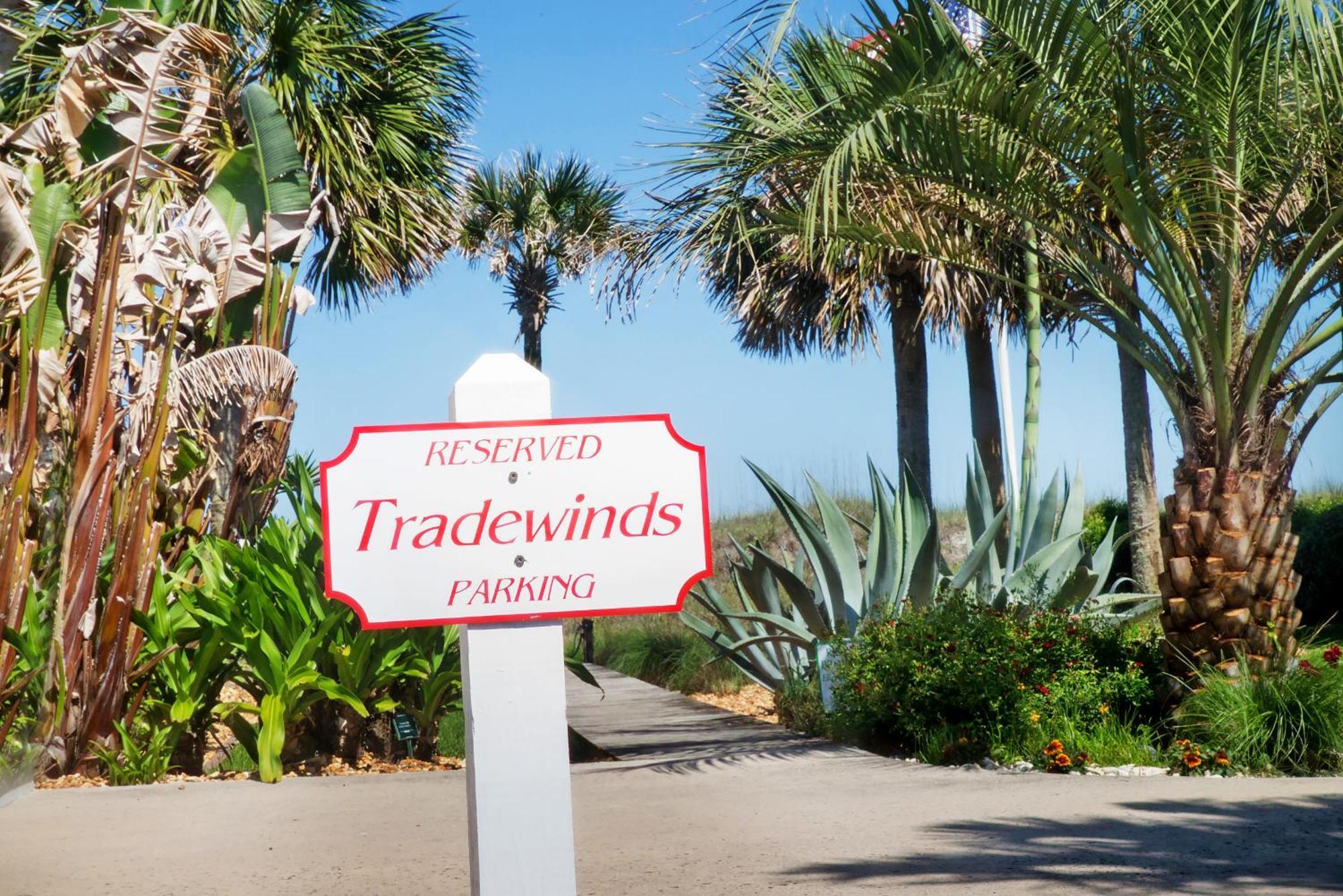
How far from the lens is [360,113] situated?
1312 centimetres

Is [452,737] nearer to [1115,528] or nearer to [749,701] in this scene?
[749,701]

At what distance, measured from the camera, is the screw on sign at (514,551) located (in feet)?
8.82

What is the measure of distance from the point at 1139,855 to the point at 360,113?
1104 cm

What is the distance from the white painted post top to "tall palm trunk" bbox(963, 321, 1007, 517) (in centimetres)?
1429

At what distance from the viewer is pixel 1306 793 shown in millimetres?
5691

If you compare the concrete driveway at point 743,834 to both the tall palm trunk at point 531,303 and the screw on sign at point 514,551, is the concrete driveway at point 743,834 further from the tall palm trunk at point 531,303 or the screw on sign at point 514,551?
the tall palm trunk at point 531,303

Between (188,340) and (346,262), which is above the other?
(346,262)

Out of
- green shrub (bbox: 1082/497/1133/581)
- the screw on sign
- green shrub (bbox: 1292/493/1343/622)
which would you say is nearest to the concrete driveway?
the screw on sign

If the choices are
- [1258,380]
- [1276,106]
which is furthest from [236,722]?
[1276,106]

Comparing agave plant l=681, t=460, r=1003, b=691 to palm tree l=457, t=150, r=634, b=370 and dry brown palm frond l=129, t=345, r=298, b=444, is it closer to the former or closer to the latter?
dry brown palm frond l=129, t=345, r=298, b=444

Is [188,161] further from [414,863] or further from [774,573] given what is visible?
[414,863]

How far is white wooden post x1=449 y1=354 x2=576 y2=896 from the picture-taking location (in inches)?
108

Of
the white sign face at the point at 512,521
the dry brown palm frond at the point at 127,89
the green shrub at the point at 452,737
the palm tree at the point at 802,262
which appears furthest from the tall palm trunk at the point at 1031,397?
the white sign face at the point at 512,521

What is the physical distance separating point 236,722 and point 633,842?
334cm
